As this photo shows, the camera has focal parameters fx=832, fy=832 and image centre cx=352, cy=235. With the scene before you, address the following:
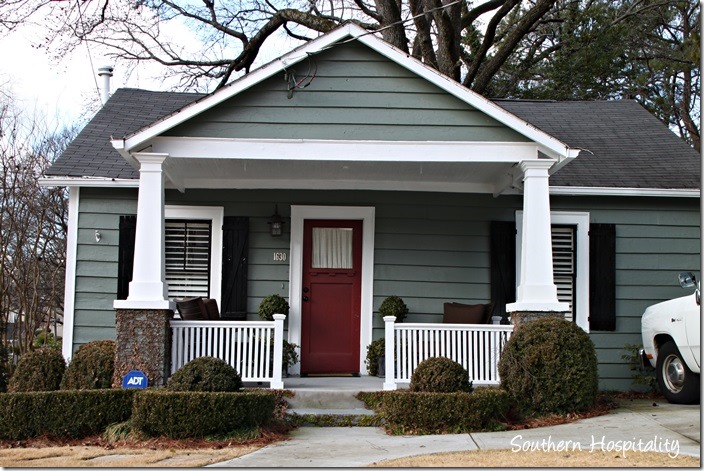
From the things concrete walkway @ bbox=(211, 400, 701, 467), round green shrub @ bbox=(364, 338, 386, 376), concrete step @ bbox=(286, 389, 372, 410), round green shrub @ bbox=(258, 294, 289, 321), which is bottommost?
concrete walkway @ bbox=(211, 400, 701, 467)

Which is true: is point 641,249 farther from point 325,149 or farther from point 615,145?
point 325,149

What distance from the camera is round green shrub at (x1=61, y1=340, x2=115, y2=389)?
917 cm

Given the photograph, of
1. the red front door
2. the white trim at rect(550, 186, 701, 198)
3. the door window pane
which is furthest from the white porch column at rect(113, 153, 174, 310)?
the white trim at rect(550, 186, 701, 198)

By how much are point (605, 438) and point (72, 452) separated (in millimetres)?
4803

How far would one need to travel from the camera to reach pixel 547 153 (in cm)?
961

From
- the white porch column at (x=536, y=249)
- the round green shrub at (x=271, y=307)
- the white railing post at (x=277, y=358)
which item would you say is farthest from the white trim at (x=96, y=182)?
the white porch column at (x=536, y=249)

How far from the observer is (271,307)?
10.9 meters

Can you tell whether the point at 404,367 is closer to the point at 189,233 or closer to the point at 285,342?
the point at 285,342

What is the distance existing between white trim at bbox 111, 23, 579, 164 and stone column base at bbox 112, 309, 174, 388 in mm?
1856

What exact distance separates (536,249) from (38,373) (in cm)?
578

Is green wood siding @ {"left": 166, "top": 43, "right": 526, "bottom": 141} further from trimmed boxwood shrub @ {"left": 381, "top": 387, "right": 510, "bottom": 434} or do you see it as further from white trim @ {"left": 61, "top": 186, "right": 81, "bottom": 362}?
trimmed boxwood shrub @ {"left": 381, "top": 387, "right": 510, "bottom": 434}

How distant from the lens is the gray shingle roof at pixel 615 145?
11.7m

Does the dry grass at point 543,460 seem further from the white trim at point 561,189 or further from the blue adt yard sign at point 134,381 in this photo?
the white trim at point 561,189

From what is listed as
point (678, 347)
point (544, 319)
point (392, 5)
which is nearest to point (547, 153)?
point (544, 319)
